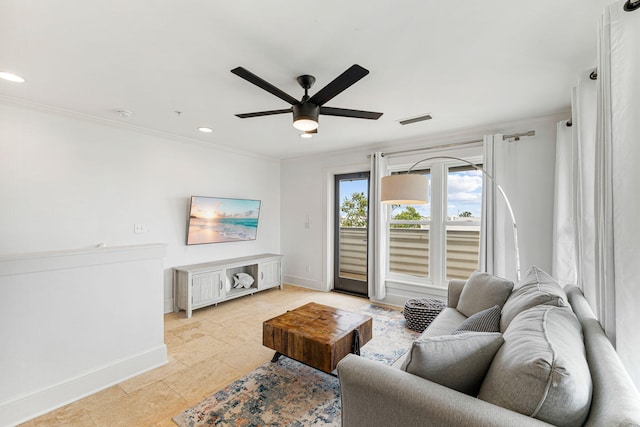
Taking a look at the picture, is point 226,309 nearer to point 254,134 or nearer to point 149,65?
point 254,134

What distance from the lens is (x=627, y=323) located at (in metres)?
1.09

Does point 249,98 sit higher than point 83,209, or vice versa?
→ point 249,98

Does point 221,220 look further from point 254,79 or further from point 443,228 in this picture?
point 443,228

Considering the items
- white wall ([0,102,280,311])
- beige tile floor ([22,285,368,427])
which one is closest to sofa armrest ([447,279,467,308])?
beige tile floor ([22,285,368,427])

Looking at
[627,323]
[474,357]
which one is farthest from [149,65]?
[627,323]

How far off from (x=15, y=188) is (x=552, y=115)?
5.63 m

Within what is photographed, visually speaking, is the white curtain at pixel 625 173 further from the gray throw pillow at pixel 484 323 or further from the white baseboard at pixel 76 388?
the white baseboard at pixel 76 388

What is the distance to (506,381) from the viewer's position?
0.96 m

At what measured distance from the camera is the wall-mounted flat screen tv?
13.6ft

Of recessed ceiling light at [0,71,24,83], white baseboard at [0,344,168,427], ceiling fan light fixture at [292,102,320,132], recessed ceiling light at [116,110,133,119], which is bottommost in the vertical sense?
white baseboard at [0,344,168,427]

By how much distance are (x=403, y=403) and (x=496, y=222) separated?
9.65 feet

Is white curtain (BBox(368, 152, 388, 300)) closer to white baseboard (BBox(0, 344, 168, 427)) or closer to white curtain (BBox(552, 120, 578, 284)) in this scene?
white curtain (BBox(552, 120, 578, 284))

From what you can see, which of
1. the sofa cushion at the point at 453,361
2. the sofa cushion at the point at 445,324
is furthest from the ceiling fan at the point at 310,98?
the sofa cushion at the point at 445,324

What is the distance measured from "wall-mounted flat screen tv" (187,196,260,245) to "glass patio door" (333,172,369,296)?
1.49 meters
